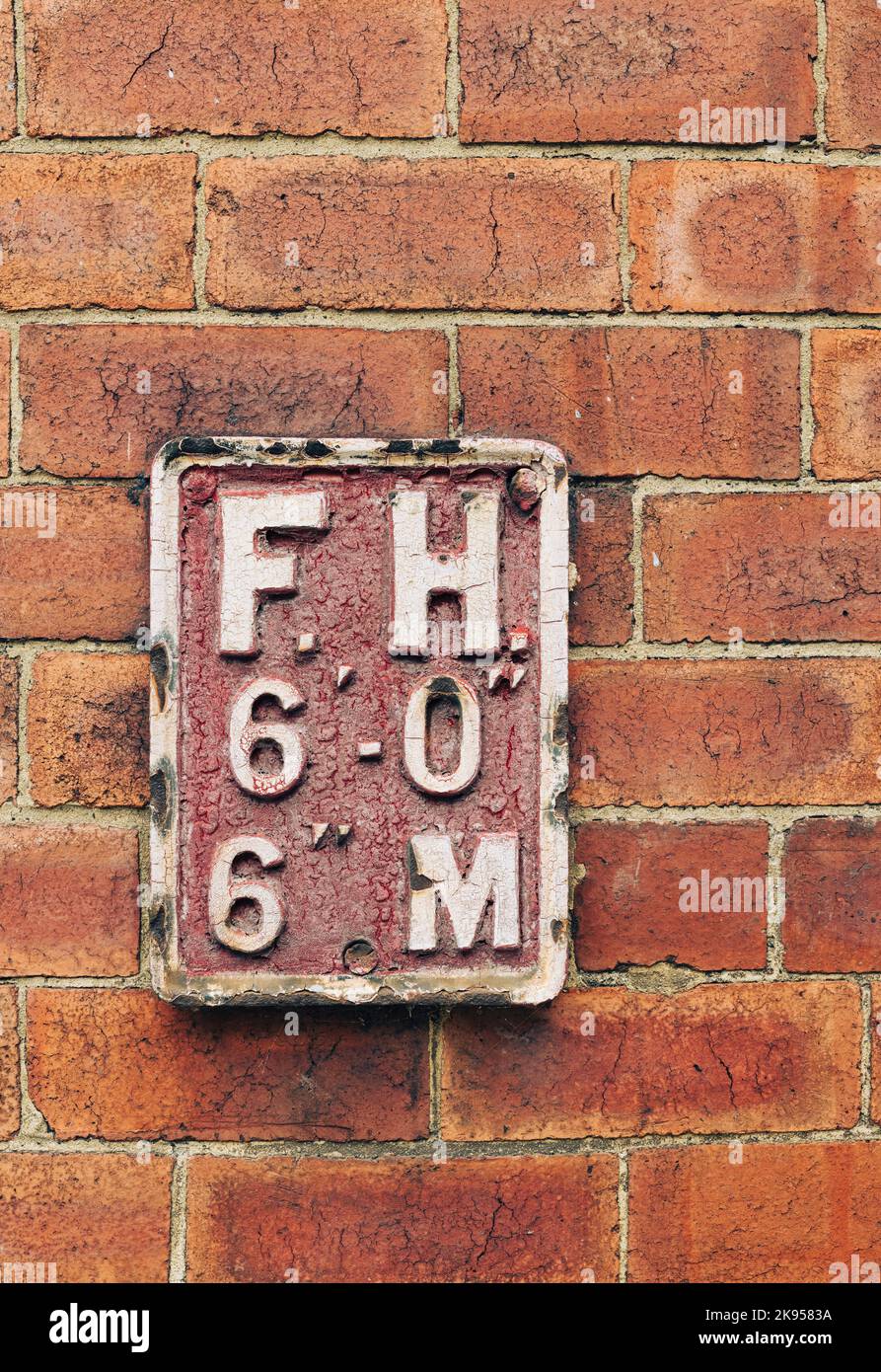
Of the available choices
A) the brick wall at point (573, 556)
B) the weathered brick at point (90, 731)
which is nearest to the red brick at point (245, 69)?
the brick wall at point (573, 556)

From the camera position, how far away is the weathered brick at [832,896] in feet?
2.68

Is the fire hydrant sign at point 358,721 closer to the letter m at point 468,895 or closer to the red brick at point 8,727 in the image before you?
the letter m at point 468,895

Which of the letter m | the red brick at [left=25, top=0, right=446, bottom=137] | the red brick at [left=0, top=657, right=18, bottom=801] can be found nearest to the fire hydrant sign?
the letter m

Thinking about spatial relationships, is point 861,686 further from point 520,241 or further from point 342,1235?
point 342,1235

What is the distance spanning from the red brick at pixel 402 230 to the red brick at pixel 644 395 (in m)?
0.04

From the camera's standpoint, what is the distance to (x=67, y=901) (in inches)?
31.5

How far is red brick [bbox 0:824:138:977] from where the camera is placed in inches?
31.5

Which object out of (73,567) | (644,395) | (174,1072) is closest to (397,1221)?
(174,1072)

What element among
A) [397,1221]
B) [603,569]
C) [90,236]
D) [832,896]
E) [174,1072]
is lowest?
[397,1221]

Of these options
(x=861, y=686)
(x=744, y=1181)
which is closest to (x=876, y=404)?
(x=861, y=686)

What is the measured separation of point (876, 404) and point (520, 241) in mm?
299

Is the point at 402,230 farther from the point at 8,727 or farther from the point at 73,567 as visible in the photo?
the point at 8,727

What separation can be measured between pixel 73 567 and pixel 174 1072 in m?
0.39

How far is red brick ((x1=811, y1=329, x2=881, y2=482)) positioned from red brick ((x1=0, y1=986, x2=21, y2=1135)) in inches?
28.7
